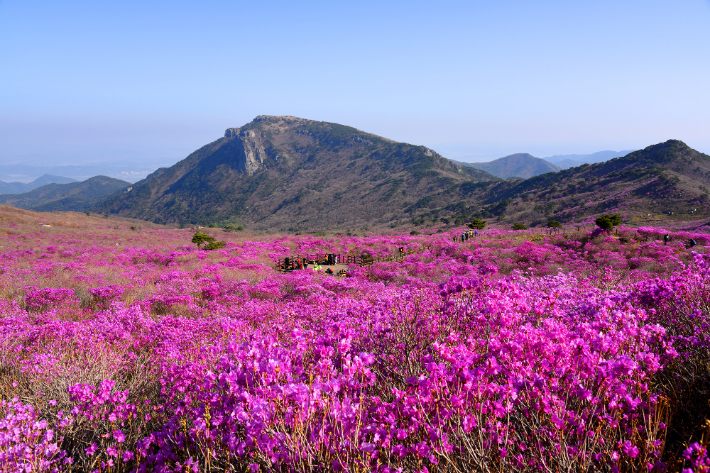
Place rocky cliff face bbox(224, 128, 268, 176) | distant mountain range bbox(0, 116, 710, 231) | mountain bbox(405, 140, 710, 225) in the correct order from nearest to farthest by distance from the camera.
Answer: mountain bbox(405, 140, 710, 225)
distant mountain range bbox(0, 116, 710, 231)
rocky cliff face bbox(224, 128, 268, 176)

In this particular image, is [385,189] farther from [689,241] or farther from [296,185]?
[689,241]

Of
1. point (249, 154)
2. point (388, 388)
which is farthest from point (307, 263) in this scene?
point (249, 154)

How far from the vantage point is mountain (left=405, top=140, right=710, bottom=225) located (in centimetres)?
4525

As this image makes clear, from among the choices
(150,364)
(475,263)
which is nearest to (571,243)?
(475,263)

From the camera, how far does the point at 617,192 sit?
5550 centimetres

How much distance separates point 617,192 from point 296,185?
12786cm

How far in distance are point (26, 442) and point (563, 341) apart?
447 centimetres

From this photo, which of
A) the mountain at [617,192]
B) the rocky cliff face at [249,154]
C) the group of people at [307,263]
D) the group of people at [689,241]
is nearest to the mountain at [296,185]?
the rocky cliff face at [249,154]

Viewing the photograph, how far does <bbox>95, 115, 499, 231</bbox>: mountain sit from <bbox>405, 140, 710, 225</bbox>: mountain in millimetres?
32510

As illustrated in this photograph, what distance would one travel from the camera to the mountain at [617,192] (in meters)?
45.2

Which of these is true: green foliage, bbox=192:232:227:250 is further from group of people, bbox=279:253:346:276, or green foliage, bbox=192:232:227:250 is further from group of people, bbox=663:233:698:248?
group of people, bbox=663:233:698:248

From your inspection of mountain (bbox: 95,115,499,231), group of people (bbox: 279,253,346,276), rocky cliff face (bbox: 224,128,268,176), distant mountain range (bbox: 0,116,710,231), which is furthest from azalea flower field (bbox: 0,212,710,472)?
rocky cliff face (bbox: 224,128,268,176)

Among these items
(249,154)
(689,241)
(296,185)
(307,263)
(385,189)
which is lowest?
(307,263)

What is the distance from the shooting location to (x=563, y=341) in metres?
2.74
